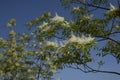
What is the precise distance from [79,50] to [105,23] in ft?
8.15

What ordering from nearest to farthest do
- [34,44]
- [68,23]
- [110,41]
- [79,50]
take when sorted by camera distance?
[79,50], [68,23], [110,41], [34,44]

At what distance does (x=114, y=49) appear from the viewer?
32.4 ft

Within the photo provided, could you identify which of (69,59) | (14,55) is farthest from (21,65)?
(69,59)

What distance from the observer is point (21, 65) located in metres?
22.8

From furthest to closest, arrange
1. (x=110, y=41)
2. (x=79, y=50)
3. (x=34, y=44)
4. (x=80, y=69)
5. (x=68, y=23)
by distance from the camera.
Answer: (x=34, y=44)
(x=110, y=41)
(x=68, y=23)
(x=80, y=69)
(x=79, y=50)

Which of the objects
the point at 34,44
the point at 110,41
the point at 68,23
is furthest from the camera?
the point at 34,44

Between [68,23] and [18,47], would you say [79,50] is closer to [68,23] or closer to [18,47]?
[68,23]

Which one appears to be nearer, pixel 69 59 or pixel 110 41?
pixel 69 59

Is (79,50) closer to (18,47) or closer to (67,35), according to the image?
(67,35)

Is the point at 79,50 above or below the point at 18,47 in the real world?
below

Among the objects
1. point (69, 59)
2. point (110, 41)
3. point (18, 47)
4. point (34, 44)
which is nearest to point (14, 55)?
point (18, 47)

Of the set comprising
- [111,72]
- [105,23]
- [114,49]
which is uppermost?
[105,23]

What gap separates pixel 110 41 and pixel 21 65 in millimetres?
12967

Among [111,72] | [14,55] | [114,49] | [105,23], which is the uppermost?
[14,55]
